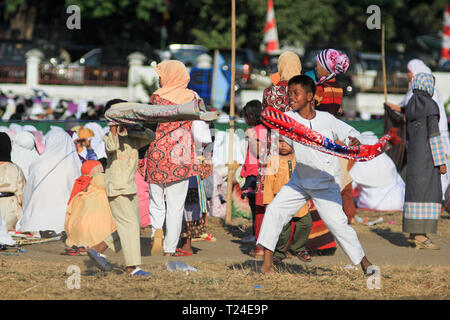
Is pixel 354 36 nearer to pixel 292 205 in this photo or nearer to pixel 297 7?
pixel 297 7

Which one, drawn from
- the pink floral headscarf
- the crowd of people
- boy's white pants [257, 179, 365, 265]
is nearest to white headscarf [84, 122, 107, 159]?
the crowd of people

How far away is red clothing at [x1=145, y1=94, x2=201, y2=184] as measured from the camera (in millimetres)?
7520

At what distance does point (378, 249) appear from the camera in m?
8.57

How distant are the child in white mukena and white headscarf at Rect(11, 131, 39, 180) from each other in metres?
4.34

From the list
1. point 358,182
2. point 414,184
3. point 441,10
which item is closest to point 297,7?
point 441,10

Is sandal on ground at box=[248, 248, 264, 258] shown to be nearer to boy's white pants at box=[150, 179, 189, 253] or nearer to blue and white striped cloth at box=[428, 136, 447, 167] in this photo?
boy's white pants at box=[150, 179, 189, 253]

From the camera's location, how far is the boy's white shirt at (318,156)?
6.45 meters

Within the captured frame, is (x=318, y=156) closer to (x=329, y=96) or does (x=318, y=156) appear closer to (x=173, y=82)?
(x=329, y=96)

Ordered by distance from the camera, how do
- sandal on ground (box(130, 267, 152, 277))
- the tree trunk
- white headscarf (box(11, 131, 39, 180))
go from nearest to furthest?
sandal on ground (box(130, 267, 152, 277)) → white headscarf (box(11, 131, 39, 180)) → the tree trunk

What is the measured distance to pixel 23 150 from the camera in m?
10.1

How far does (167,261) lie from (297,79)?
6.51ft

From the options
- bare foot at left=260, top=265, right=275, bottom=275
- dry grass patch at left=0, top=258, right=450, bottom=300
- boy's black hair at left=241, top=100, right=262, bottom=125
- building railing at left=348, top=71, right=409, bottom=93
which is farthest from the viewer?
building railing at left=348, top=71, right=409, bottom=93

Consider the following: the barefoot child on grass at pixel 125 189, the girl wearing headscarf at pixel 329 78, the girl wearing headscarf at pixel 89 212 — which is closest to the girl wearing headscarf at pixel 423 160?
the girl wearing headscarf at pixel 329 78

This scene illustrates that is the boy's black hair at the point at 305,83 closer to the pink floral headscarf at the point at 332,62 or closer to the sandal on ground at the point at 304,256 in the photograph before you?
the pink floral headscarf at the point at 332,62
